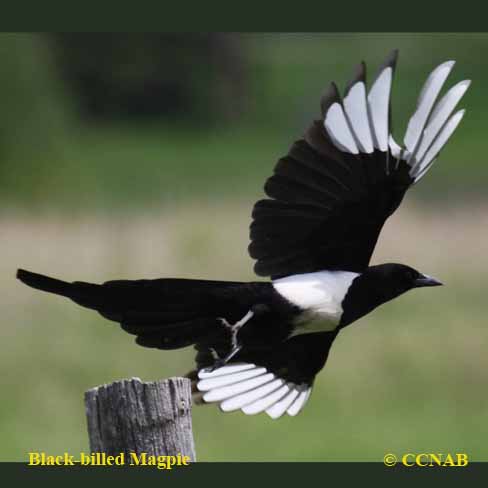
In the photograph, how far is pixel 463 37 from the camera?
1015 inches

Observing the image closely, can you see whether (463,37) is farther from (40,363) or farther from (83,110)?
(40,363)

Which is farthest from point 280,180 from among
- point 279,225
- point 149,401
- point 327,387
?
point 327,387

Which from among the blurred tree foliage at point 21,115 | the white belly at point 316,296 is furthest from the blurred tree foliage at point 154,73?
the white belly at point 316,296

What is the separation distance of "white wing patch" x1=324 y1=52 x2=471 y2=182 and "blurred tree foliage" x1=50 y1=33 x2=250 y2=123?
58.9 ft

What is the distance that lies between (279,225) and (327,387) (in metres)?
4.43

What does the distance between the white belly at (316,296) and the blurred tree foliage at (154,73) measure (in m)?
17.9

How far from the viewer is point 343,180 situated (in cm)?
430

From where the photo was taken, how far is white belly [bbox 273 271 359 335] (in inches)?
168

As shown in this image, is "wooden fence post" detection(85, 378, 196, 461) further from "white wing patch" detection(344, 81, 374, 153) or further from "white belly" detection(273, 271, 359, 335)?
"white wing patch" detection(344, 81, 374, 153)

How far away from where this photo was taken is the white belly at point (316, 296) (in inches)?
168

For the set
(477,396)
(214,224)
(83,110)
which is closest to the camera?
(477,396)

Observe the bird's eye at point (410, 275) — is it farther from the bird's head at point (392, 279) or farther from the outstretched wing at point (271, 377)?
the outstretched wing at point (271, 377)

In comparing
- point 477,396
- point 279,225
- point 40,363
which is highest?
point 40,363

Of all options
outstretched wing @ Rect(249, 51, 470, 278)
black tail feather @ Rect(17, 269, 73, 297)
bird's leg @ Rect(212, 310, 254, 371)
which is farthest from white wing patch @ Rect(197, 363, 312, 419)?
black tail feather @ Rect(17, 269, 73, 297)
